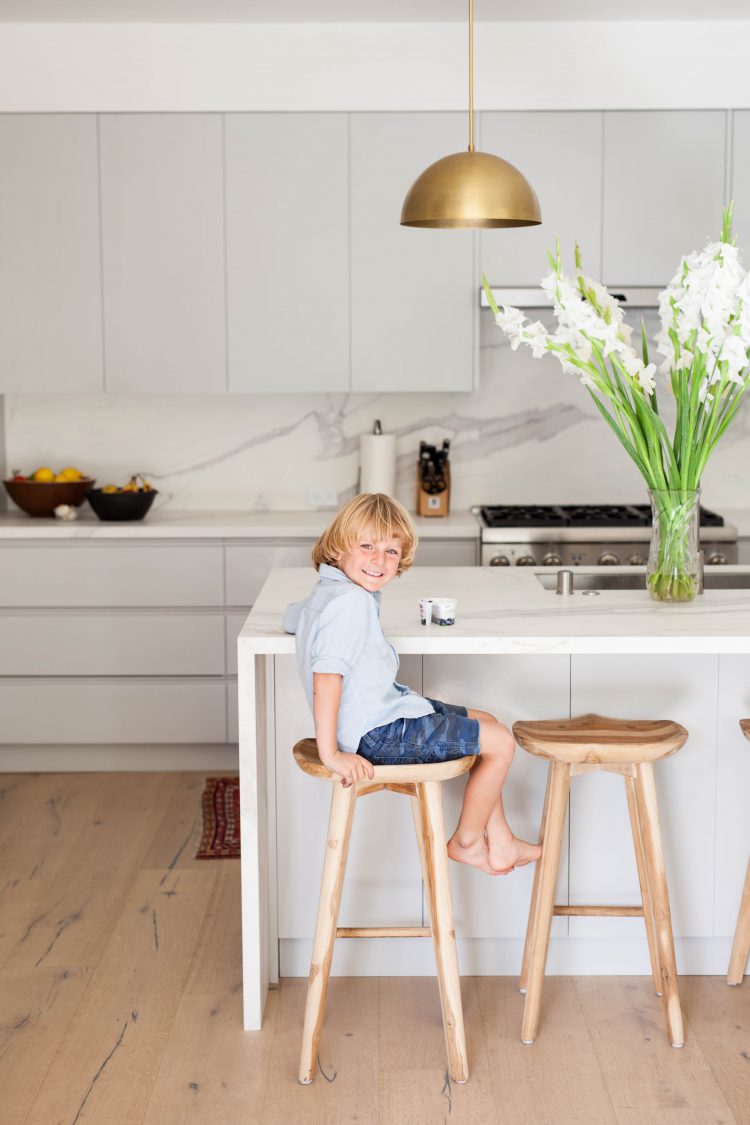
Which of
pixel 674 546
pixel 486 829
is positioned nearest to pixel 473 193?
pixel 674 546

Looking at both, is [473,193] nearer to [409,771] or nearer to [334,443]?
[409,771]

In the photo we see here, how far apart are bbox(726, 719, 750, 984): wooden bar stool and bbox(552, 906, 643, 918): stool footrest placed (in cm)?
29

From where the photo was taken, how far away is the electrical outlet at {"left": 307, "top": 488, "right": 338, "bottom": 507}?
4793 millimetres

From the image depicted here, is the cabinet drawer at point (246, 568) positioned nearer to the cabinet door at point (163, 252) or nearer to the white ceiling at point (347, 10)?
the cabinet door at point (163, 252)

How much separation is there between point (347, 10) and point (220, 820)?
2.73m

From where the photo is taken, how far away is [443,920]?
2375 millimetres

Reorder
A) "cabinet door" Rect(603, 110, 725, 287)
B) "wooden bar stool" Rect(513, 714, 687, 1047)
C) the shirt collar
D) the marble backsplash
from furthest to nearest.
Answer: the marble backsplash < "cabinet door" Rect(603, 110, 725, 287) < "wooden bar stool" Rect(513, 714, 687, 1047) < the shirt collar

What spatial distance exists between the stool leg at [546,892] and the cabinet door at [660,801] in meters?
0.25

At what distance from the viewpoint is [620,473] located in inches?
188

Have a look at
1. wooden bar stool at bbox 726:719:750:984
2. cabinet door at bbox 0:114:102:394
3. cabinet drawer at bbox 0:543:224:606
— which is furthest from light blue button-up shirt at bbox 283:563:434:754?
cabinet door at bbox 0:114:102:394

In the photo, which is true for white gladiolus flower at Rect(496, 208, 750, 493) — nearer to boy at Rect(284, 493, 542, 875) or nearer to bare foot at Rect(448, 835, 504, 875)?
boy at Rect(284, 493, 542, 875)

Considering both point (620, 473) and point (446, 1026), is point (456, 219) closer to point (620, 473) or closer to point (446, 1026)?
point (446, 1026)

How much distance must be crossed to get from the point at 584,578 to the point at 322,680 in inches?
51.6

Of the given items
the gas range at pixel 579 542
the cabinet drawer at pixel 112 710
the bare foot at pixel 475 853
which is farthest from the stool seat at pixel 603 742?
the cabinet drawer at pixel 112 710
